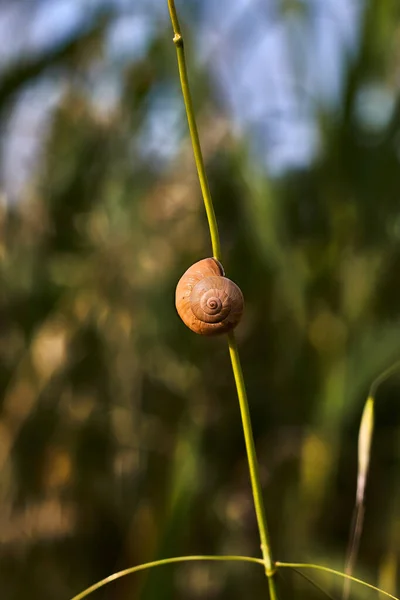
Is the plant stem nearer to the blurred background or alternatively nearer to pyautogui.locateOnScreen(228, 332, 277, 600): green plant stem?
pyautogui.locateOnScreen(228, 332, 277, 600): green plant stem

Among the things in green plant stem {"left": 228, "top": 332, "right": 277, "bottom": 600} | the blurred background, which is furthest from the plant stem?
the blurred background

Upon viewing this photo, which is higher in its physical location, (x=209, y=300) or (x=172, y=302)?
(x=172, y=302)

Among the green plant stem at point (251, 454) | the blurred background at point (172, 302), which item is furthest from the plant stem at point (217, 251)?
the blurred background at point (172, 302)

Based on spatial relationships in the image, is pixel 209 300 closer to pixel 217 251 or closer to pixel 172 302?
pixel 217 251

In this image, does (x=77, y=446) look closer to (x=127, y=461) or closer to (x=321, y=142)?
(x=127, y=461)

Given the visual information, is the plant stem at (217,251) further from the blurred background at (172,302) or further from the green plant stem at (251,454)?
the blurred background at (172,302)

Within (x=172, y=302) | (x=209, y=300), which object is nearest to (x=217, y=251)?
(x=209, y=300)

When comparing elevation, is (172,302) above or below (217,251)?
above

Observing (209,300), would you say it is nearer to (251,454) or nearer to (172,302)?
(251,454)

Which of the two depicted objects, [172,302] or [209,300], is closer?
[209,300]
